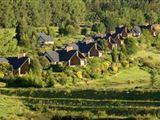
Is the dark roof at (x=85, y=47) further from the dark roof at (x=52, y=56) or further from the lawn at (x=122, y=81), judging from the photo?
the lawn at (x=122, y=81)

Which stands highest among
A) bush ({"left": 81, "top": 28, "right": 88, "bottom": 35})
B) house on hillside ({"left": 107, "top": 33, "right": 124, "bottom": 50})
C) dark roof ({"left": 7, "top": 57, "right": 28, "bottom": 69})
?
dark roof ({"left": 7, "top": 57, "right": 28, "bottom": 69})

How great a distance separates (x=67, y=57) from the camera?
2667 inches

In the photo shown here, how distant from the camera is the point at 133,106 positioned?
3909 centimetres

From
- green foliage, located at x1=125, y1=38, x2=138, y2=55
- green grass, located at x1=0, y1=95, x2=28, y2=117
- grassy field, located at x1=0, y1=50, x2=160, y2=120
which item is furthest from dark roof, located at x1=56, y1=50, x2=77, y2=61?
green grass, located at x1=0, y1=95, x2=28, y2=117

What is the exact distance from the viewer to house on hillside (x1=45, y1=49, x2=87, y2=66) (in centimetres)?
6662

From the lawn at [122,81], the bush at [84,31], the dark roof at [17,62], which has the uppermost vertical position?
the dark roof at [17,62]

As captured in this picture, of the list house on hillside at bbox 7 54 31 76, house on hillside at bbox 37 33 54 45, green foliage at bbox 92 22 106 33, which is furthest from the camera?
green foliage at bbox 92 22 106 33

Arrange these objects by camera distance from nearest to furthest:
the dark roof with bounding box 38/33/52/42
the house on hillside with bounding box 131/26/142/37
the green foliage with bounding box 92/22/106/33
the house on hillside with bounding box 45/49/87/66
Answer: the house on hillside with bounding box 45/49/87/66 < the dark roof with bounding box 38/33/52/42 < the house on hillside with bounding box 131/26/142/37 < the green foliage with bounding box 92/22/106/33

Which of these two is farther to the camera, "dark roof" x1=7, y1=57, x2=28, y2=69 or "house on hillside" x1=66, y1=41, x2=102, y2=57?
"house on hillside" x1=66, y1=41, x2=102, y2=57

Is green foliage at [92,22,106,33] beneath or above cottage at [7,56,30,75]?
beneath

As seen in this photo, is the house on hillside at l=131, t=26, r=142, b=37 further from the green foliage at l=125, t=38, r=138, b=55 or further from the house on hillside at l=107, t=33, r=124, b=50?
the green foliage at l=125, t=38, r=138, b=55

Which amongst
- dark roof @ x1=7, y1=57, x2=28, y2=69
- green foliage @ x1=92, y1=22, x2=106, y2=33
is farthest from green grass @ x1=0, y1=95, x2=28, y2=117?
green foliage @ x1=92, y1=22, x2=106, y2=33

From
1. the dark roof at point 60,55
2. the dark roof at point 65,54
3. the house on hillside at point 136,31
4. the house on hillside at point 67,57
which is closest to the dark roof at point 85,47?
the house on hillside at point 67,57

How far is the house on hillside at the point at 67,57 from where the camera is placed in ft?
219
